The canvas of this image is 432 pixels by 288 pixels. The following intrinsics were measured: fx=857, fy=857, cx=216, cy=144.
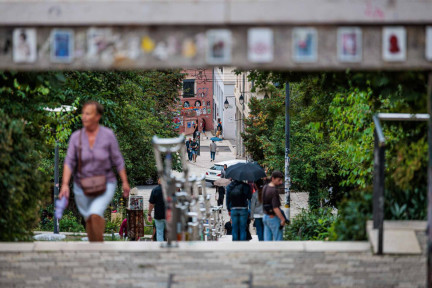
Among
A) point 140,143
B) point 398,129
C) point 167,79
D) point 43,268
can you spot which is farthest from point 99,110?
point 167,79

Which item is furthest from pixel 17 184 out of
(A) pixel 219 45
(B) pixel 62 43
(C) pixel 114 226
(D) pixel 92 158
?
(C) pixel 114 226

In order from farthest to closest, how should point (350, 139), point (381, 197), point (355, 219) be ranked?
point (350, 139) < point (355, 219) < point (381, 197)

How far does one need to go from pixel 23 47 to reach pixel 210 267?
276 centimetres

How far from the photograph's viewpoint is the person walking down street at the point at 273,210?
12367 mm

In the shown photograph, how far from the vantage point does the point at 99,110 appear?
8.87m

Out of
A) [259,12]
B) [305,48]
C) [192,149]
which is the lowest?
[192,149]

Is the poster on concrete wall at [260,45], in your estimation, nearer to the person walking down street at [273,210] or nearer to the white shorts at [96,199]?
the white shorts at [96,199]

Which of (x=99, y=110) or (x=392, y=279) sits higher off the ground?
(x=99, y=110)

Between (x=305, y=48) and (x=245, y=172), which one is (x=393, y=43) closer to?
(x=305, y=48)

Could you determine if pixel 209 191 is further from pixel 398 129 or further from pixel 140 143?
pixel 398 129

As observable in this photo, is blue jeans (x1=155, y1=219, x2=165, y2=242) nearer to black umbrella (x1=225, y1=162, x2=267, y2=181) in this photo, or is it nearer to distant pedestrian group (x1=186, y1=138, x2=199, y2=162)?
black umbrella (x1=225, y1=162, x2=267, y2=181)

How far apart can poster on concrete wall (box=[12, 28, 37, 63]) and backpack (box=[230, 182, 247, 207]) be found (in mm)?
7000

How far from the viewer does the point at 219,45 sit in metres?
7.29

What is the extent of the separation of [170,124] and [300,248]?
95.7ft
